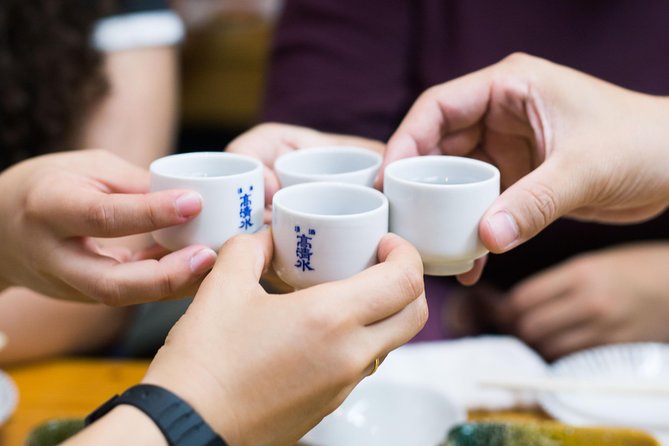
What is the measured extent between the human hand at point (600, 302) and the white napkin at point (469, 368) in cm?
16

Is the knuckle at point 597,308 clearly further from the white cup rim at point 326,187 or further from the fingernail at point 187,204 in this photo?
the fingernail at point 187,204

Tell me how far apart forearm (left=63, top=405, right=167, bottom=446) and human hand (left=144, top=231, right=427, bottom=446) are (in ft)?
0.09

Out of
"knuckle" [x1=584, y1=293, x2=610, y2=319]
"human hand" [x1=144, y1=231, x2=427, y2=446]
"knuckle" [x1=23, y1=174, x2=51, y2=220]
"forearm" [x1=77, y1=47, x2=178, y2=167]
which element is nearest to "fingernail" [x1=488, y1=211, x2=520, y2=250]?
"human hand" [x1=144, y1=231, x2=427, y2=446]

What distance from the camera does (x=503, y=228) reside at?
0.67m

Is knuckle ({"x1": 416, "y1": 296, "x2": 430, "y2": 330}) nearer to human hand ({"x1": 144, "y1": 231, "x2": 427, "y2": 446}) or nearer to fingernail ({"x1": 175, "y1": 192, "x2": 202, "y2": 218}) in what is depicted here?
human hand ({"x1": 144, "y1": 231, "x2": 427, "y2": 446})

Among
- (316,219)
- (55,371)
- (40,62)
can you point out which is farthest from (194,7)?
(316,219)

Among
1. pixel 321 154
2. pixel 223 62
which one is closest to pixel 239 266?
pixel 321 154

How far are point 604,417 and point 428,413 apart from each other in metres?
0.24

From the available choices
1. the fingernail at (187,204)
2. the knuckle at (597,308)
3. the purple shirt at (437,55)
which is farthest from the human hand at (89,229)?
the knuckle at (597,308)

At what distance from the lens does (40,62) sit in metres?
1.30

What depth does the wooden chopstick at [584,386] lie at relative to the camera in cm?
94

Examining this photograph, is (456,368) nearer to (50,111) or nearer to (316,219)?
(316,219)

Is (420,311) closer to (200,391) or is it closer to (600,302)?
(200,391)

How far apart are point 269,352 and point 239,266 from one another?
94mm
